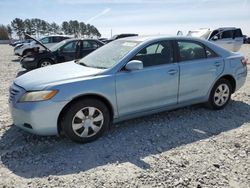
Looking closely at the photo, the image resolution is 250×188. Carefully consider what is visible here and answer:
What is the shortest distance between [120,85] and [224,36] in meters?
12.6

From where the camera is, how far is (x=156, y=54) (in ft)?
15.5

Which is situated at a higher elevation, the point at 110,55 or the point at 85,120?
the point at 110,55

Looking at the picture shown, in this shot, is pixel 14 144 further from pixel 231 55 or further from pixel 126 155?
pixel 231 55

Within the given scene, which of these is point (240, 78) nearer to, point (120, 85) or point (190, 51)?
point (190, 51)

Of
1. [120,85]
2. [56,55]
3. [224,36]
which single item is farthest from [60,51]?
[224,36]

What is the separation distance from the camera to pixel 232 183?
3143mm

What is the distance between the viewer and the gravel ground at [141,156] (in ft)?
10.5

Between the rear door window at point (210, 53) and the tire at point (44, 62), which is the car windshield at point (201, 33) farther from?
the rear door window at point (210, 53)

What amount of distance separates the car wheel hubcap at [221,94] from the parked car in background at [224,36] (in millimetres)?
9751

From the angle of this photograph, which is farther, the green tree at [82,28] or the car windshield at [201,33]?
the green tree at [82,28]

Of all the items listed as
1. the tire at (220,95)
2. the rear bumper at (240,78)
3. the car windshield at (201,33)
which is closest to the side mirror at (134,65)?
the tire at (220,95)

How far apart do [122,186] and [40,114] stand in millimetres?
1497

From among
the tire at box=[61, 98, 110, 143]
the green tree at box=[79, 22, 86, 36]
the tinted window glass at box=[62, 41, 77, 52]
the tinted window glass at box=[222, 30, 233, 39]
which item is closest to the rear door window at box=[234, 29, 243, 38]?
the tinted window glass at box=[222, 30, 233, 39]

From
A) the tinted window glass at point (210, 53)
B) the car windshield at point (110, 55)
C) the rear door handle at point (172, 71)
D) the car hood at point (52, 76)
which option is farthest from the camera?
the tinted window glass at point (210, 53)
